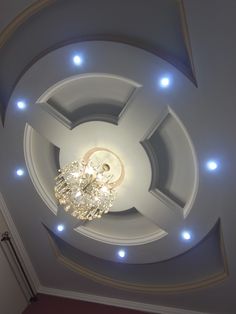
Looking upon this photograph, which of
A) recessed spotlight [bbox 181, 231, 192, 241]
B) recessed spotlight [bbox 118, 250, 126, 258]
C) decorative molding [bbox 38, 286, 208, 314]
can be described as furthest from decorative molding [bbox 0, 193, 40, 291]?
recessed spotlight [bbox 181, 231, 192, 241]

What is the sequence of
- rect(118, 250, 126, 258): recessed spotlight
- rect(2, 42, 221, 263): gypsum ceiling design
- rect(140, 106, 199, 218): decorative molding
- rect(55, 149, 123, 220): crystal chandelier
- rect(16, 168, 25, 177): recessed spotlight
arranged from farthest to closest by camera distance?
rect(118, 250, 126, 258): recessed spotlight
rect(16, 168, 25, 177): recessed spotlight
rect(55, 149, 123, 220): crystal chandelier
rect(140, 106, 199, 218): decorative molding
rect(2, 42, 221, 263): gypsum ceiling design

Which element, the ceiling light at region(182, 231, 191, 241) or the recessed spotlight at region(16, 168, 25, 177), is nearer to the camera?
the ceiling light at region(182, 231, 191, 241)

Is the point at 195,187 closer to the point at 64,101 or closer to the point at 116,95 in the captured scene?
the point at 116,95

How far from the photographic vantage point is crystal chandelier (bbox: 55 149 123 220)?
2889 mm

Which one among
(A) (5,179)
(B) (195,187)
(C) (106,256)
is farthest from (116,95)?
(C) (106,256)

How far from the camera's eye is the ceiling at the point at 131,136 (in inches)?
94.9

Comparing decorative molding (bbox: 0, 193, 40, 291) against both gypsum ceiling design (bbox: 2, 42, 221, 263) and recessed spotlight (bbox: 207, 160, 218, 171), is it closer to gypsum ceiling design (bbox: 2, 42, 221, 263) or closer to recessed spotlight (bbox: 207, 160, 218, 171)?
gypsum ceiling design (bbox: 2, 42, 221, 263)

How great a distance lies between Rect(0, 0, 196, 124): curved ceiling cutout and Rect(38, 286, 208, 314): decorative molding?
2.46m

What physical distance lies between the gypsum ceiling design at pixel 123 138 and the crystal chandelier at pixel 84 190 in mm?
257

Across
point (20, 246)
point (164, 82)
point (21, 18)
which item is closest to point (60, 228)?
point (20, 246)

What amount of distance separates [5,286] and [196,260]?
81.7 inches

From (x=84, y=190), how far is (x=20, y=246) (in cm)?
147

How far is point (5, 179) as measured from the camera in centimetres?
344

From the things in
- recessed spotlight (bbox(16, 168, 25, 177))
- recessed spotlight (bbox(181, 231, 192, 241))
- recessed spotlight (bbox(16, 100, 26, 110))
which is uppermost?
recessed spotlight (bbox(181, 231, 192, 241))
